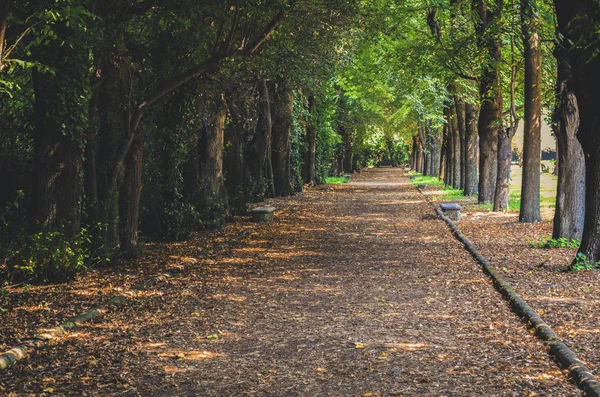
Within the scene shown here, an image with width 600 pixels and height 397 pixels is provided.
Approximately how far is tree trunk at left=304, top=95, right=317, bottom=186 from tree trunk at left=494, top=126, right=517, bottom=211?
626 inches

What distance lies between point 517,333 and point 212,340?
3.03m

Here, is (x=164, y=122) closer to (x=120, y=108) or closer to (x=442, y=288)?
(x=120, y=108)

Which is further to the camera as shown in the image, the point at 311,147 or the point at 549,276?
the point at 311,147

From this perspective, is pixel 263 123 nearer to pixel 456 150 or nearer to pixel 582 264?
pixel 456 150

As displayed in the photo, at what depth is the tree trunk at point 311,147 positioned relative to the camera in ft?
131

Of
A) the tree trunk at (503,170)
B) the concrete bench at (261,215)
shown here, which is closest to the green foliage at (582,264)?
the concrete bench at (261,215)

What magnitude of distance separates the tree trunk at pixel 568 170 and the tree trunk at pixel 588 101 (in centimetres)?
291

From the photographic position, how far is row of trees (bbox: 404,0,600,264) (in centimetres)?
1170

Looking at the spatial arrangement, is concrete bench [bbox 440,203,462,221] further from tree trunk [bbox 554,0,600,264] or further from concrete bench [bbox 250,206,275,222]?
tree trunk [bbox 554,0,600,264]

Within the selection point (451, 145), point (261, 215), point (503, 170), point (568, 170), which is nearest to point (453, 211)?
point (503, 170)

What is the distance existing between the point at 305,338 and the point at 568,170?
927cm

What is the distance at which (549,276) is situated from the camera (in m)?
11.5

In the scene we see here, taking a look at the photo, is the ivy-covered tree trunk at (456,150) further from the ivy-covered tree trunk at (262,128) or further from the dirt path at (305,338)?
the dirt path at (305,338)

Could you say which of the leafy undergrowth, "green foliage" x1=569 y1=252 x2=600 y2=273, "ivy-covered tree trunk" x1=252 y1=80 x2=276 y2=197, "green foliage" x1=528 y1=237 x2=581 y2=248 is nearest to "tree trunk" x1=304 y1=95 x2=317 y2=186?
"ivy-covered tree trunk" x1=252 y1=80 x2=276 y2=197
